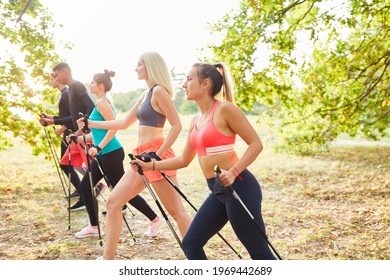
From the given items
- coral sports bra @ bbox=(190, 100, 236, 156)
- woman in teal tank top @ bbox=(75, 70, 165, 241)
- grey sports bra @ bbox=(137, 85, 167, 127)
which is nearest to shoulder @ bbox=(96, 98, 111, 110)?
woman in teal tank top @ bbox=(75, 70, 165, 241)

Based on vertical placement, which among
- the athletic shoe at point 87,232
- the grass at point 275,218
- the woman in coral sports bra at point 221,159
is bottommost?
the grass at point 275,218

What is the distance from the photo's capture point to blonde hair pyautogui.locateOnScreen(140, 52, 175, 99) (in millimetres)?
3906

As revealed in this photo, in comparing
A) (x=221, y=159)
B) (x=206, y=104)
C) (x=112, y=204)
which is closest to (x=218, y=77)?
(x=206, y=104)

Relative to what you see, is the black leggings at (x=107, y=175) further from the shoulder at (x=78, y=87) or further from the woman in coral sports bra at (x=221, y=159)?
the woman in coral sports bra at (x=221, y=159)

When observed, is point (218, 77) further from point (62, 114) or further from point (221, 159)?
point (62, 114)

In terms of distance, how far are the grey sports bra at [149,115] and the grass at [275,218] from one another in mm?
1574

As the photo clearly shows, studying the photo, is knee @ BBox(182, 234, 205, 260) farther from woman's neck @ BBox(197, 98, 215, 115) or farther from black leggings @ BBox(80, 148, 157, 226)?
black leggings @ BBox(80, 148, 157, 226)

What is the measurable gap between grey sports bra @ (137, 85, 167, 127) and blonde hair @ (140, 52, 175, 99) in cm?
8

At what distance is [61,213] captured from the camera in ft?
21.0

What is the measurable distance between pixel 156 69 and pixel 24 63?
4.69m

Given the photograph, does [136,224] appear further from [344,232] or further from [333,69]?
[333,69]

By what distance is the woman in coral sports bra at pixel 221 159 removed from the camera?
2.87 metres

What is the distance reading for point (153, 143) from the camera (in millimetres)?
3959

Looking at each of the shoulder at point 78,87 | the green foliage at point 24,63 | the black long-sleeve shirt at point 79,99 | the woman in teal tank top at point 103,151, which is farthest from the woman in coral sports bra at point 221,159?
the green foliage at point 24,63
